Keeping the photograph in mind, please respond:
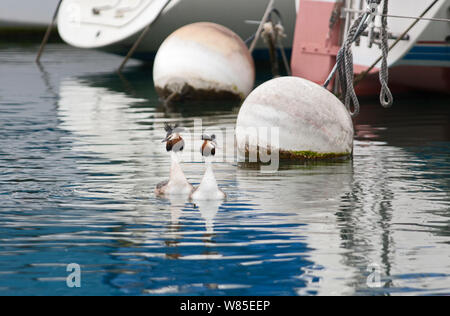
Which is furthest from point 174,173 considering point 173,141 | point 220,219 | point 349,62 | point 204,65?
point 204,65

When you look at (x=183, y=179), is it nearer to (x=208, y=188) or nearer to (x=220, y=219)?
(x=208, y=188)

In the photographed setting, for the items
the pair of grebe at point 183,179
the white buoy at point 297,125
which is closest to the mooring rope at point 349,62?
the white buoy at point 297,125

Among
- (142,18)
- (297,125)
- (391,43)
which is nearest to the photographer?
(297,125)

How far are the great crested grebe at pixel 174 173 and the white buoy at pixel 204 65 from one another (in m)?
8.91

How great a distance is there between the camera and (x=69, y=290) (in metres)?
7.39

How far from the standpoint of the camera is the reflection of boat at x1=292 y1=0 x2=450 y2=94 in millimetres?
17844

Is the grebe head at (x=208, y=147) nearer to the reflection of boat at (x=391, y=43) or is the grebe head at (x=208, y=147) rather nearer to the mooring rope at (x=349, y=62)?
the mooring rope at (x=349, y=62)

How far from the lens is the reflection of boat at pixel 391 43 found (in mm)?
17844

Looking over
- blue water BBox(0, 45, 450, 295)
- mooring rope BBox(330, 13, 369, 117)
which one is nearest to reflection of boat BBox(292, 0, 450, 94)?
blue water BBox(0, 45, 450, 295)

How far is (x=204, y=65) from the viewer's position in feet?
63.3

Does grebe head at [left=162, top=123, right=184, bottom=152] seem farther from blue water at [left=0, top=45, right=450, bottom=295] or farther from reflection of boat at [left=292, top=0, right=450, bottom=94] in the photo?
reflection of boat at [left=292, top=0, right=450, bottom=94]

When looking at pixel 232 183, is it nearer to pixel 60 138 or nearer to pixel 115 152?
pixel 115 152

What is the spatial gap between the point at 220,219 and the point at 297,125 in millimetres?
3526

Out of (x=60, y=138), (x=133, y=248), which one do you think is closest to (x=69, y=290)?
(x=133, y=248)
